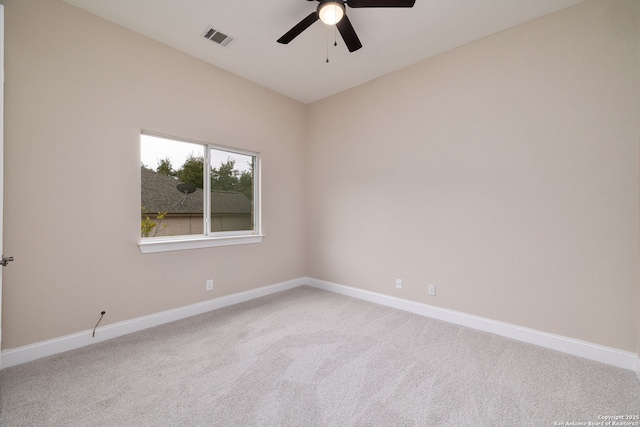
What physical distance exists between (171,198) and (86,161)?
0.81 meters

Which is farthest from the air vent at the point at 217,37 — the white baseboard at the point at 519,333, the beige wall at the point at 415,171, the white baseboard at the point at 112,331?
the white baseboard at the point at 519,333

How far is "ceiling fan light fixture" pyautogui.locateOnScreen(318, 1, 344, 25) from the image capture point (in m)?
1.99

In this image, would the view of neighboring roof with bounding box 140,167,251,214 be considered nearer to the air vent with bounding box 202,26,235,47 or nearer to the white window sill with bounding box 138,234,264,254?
the white window sill with bounding box 138,234,264,254

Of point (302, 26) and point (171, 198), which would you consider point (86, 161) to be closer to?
point (171, 198)

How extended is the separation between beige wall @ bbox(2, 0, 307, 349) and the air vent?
1.56ft

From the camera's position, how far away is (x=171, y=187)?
309 cm

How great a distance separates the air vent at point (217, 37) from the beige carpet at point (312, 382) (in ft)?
9.60

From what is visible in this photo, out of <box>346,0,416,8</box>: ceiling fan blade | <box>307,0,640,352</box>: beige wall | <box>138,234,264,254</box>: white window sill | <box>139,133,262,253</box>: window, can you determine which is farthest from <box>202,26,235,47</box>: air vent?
<box>138,234,264,254</box>: white window sill

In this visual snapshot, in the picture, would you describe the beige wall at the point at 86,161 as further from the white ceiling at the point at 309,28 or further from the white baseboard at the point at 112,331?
the white ceiling at the point at 309,28

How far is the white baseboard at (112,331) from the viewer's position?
7.04 feet

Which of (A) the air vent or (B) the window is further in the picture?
(B) the window

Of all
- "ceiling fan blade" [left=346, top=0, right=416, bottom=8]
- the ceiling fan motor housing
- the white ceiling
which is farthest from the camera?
the white ceiling

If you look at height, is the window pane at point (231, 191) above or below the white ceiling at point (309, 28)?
below

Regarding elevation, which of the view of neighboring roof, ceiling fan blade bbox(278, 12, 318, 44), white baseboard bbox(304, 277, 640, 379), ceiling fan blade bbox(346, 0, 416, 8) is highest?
ceiling fan blade bbox(278, 12, 318, 44)
